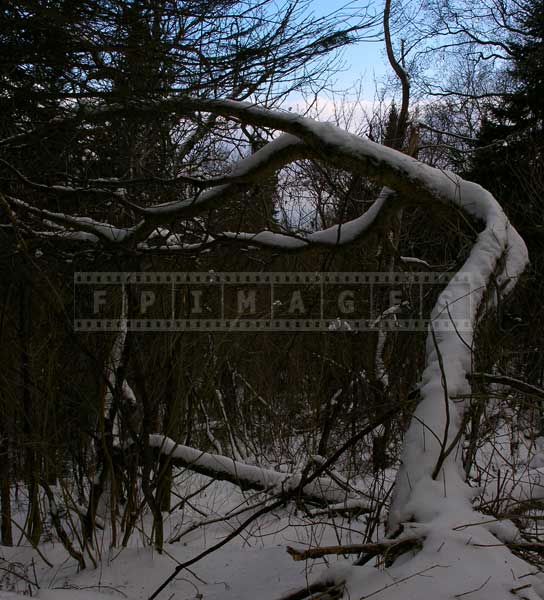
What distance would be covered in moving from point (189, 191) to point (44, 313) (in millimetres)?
1803

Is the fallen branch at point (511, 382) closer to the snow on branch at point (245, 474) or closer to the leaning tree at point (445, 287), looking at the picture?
the leaning tree at point (445, 287)

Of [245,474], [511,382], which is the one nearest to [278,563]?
[245,474]

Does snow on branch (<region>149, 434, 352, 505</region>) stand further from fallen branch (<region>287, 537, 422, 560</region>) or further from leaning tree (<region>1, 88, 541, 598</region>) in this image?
fallen branch (<region>287, 537, 422, 560</region>)

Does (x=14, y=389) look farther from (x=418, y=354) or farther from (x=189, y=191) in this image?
(x=418, y=354)

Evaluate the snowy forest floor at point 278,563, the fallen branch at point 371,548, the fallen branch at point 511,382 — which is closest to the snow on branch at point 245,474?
the snowy forest floor at point 278,563

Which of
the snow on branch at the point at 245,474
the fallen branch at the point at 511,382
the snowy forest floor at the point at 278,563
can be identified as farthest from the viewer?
the snow on branch at the point at 245,474

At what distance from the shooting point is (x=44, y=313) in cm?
480

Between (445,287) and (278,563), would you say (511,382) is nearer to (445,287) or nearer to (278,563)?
(445,287)

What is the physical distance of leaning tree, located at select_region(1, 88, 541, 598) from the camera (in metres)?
1.45

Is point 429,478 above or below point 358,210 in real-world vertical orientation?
below

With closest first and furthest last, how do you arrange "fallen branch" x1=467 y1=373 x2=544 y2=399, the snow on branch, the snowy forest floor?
the snowy forest floor, "fallen branch" x1=467 y1=373 x2=544 y2=399, the snow on branch

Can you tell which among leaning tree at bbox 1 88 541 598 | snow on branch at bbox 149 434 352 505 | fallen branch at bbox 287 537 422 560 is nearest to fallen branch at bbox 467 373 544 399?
leaning tree at bbox 1 88 541 598

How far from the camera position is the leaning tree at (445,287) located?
145 centimetres

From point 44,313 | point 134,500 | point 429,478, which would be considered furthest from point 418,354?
point 429,478
